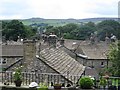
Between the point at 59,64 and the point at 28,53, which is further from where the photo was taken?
the point at 59,64

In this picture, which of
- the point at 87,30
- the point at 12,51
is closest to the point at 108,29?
the point at 87,30

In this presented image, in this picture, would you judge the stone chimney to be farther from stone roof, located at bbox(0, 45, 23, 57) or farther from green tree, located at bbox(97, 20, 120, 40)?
green tree, located at bbox(97, 20, 120, 40)

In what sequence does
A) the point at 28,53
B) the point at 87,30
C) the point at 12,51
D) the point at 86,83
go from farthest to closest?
the point at 87,30 → the point at 12,51 → the point at 28,53 → the point at 86,83

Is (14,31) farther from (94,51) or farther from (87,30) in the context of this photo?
(87,30)

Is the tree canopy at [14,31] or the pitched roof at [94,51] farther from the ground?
the tree canopy at [14,31]

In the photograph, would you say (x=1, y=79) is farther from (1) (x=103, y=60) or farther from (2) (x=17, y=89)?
(1) (x=103, y=60)

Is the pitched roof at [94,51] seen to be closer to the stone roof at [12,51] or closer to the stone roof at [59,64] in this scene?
the stone roof at [12,51]

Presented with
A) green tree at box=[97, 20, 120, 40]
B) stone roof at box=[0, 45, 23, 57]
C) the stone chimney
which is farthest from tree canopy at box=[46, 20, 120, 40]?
the stone chimney

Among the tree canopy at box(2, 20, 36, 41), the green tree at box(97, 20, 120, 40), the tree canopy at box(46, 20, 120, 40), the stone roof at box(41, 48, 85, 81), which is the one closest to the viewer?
the stone roof at box(41, 48, 85, 81)

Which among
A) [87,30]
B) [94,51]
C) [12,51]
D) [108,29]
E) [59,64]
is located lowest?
[94,51]

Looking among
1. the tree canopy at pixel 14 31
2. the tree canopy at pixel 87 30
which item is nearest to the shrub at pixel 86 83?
the tree canopy at pixel 14 31

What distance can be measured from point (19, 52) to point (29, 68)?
64.2ft

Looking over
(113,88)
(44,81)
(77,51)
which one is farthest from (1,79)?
(77,51)

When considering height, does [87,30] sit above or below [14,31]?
below
